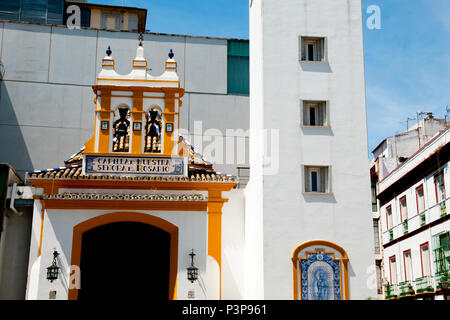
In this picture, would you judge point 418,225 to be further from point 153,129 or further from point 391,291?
point 153,129

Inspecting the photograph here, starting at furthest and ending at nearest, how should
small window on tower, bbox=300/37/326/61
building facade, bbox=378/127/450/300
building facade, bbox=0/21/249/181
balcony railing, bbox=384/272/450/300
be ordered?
building facade, bbox=0/21/249/181, building facade, bbox=378/127/450/300, balcony railing, bbox=384/272/450/300, small window on tower, bbox=300/37/326/61

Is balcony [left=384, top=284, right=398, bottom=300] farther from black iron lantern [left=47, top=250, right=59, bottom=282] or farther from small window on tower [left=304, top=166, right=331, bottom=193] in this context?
black iron lantern [left=47, top=250, right=59, bottom=282]

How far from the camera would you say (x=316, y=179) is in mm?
18969

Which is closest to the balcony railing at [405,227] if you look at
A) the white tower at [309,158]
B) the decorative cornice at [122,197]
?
the white tower at [309,158]

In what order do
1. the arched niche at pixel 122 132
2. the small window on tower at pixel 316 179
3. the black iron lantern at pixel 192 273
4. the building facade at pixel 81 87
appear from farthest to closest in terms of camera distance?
the building facade at pixel 81 87
the arched niche at pixel 122 132
the small window on tower at pixel 316 179
the black iron lantern at pixel 192 273

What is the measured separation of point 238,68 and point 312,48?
1171 centimetres

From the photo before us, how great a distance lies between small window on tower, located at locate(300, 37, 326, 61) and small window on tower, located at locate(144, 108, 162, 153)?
5112 millimetres

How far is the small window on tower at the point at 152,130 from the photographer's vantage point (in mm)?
20938

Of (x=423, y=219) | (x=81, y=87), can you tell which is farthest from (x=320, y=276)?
(x=81, y=87)

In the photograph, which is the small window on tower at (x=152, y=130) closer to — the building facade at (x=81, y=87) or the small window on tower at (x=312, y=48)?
the small window on tower at (x=312, y=48)

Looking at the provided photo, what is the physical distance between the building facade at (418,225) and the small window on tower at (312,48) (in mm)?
8826

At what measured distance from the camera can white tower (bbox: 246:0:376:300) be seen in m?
18.0

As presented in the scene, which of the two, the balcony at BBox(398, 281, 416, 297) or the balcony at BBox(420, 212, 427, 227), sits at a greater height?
the balcony at BBox(420, 212, 427, 227)

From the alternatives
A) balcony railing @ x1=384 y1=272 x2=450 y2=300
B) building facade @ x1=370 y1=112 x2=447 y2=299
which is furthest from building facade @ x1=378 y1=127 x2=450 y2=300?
building facade @ x1=370 y1=112 x2=447 y2=299
